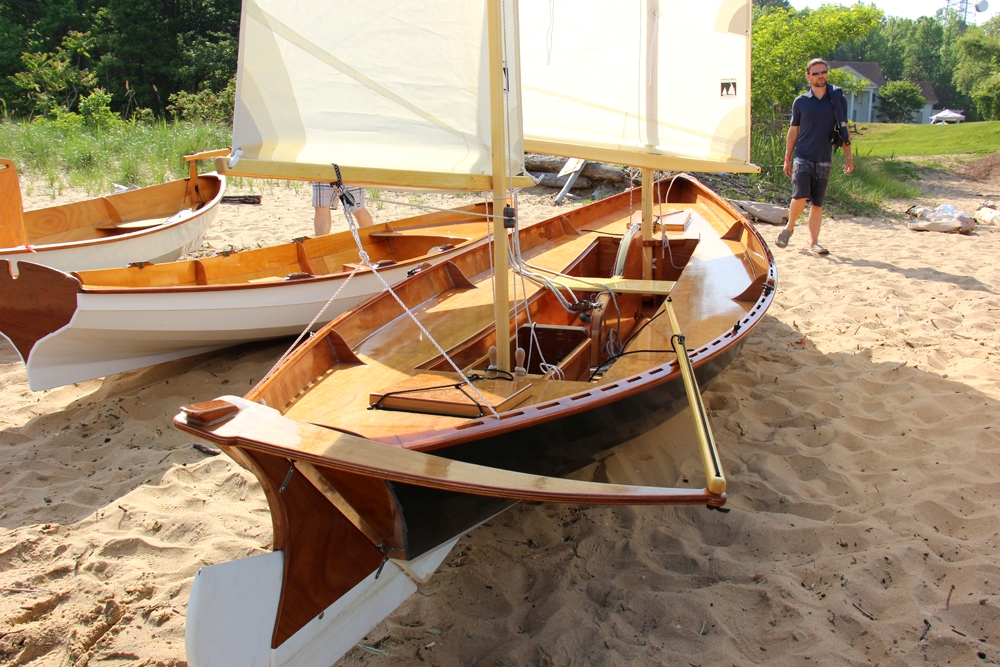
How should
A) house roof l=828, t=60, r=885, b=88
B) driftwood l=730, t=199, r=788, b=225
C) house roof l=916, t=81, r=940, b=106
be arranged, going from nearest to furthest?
driftwood l=730, t=199, r=788, b=225
house roof l=828, t=60, r=885, b=88
house roof l=916, t=81, r=940, b=106

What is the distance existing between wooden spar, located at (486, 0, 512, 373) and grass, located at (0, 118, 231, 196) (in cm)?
806

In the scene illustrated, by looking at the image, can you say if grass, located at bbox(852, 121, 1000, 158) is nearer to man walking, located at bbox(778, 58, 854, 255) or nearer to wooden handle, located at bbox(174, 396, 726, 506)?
man walking, located at bbox(778, 58, 854, 255)

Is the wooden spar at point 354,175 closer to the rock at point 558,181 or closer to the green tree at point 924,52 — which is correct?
the rock at point 558,181

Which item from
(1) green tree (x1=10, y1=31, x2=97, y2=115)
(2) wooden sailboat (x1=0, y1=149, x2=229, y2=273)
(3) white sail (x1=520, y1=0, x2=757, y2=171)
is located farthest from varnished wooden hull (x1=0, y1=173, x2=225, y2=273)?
(1) green tree (x1=10, y1=31, x2=97, y2=115)

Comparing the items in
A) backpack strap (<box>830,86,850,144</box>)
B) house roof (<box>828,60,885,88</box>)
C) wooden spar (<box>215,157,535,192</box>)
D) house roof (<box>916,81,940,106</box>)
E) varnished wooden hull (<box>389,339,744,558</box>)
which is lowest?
varnished wooden hull (<box>389,339,744,558</box>)

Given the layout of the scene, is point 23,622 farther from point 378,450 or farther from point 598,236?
point 598,236

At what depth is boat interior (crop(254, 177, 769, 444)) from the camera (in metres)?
2.56

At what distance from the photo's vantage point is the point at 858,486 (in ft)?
10.4

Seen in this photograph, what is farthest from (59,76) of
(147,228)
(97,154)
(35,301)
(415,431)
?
(415,431)

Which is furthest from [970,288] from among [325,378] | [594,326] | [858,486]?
[325,378]

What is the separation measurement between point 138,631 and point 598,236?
149 inches

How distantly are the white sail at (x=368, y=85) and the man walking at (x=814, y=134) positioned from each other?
4.97 metres

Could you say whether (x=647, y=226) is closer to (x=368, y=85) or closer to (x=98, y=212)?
(x=368, y=85)

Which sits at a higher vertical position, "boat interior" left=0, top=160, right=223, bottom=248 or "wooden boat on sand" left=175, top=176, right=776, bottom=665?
"boat interior" left=0, top=160, right=223, bottom=248
